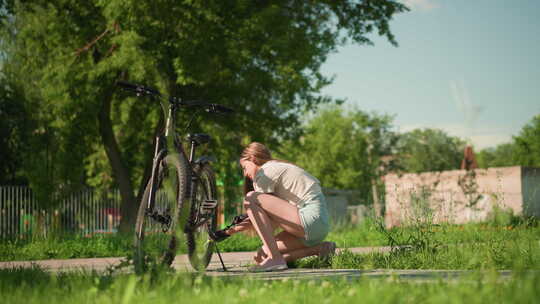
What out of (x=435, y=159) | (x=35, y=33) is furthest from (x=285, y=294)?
(x=435, y=159)

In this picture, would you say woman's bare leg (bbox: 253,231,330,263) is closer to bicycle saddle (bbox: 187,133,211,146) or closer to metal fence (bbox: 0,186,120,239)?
bicycle saddle (bbox: 187,133,211,146)

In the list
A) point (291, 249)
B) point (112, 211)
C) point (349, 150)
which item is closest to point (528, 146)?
point (349, 150)

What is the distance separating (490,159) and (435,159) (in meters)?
35.3

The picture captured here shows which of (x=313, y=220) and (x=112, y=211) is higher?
(x=313, y=220)

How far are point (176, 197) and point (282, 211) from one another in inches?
39.8

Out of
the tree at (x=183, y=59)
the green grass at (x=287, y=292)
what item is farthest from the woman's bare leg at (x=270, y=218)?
the tree at (x=183, y=59)

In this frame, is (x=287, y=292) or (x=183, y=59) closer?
(x=287, y=292)

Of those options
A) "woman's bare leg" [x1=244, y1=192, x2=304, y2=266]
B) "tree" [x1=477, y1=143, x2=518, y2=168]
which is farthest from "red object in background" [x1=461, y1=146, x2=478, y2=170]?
"tree" [x1=477, y1=143, x2=518, y2=168]

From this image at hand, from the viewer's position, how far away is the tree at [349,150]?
55844mm

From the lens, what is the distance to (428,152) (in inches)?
2394

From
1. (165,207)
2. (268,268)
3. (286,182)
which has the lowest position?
(268,268)

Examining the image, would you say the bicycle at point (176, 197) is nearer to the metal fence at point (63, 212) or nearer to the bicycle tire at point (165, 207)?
the bicycle tire at point (165, 207)

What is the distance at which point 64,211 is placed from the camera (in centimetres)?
2214

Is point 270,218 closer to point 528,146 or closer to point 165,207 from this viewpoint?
point 165,207
